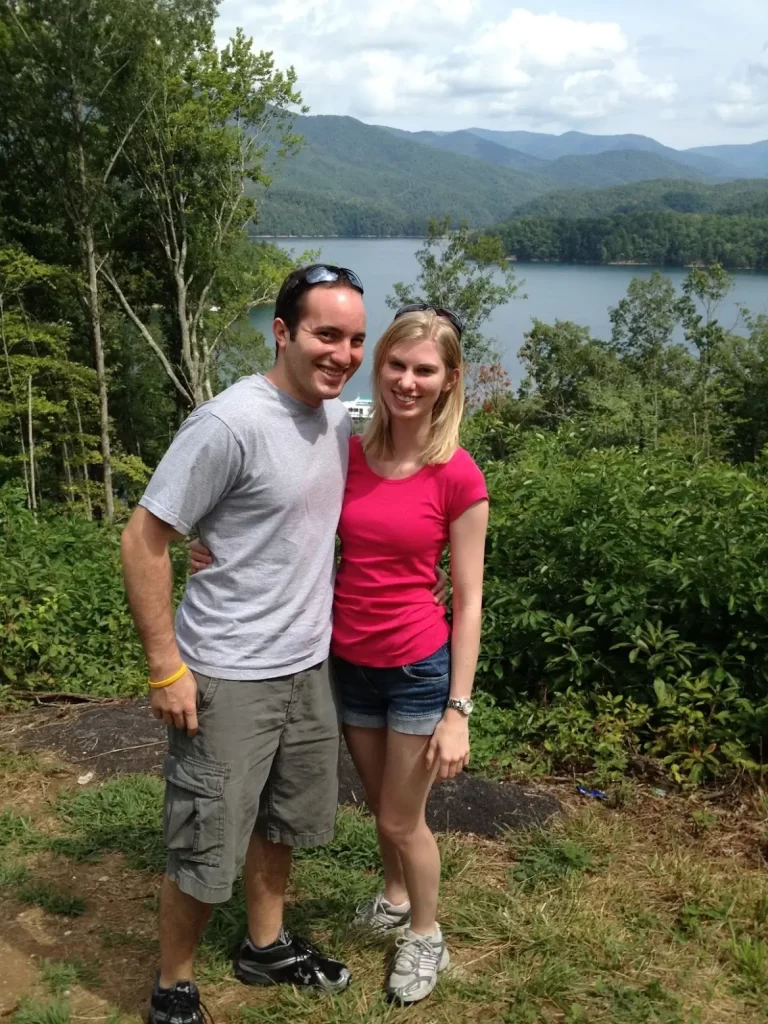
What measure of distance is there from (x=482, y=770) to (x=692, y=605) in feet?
3.56

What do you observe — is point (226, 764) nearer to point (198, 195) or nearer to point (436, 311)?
point (436, 311)

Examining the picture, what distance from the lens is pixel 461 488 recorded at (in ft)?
7.09

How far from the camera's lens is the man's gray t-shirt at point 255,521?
6.54 feet

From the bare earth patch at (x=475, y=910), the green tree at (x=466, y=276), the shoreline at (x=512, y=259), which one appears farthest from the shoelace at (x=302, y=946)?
the shoreline at (x=512, y=259)

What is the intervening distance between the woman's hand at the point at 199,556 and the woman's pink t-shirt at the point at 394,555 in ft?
1.11

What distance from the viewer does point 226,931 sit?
8.94 feet

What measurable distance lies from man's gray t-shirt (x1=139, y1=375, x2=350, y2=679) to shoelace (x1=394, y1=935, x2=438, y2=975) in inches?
34.0

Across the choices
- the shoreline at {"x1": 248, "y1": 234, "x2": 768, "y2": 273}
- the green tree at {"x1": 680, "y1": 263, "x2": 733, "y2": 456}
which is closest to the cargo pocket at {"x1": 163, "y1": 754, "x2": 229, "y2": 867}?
the green tree at {"x1": 680, "y1": 263, "x2": 733, "y2": 456}

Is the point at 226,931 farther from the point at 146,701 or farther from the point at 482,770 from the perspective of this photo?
the point at 146,701

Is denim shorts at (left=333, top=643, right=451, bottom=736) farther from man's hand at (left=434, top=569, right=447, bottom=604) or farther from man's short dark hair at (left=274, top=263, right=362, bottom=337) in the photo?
man's short dark hair at (left=274, top=263, right=362, bottom=337)

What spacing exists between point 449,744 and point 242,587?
2.10 feet

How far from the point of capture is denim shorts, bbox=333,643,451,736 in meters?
2.26

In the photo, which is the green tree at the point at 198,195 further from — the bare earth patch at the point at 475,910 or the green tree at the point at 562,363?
the bare earth patch at the point at 475,910

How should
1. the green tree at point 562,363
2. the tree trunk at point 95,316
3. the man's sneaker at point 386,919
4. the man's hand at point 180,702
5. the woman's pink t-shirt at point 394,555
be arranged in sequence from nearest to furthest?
1. the man's hand at point 180,702
2. the woman's pink t-shirt at point 394,555
3. the man's sneaker at point 386,919
4. the tree trunk at point 95,316
5. the green tree at point 562,363
